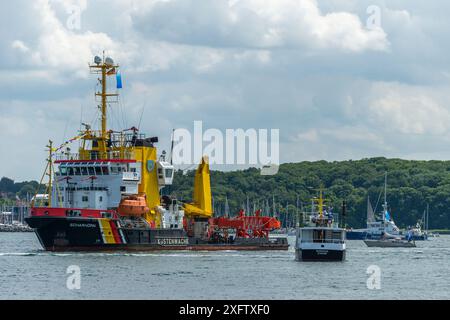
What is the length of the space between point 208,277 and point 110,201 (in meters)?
24.5

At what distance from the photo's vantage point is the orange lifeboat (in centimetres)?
9688

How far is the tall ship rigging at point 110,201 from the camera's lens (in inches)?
3703

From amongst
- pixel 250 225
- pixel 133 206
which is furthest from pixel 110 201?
pixel 250 225

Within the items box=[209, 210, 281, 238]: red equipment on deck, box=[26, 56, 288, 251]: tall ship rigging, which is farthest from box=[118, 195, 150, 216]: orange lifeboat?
box=[209, 210, 281, 238]: red equipment on deck

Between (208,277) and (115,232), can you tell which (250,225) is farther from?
(208,277)

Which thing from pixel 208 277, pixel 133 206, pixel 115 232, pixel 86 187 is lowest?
pixel 208 277

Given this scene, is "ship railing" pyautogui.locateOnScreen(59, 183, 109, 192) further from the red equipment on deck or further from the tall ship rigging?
the red equipment on deck

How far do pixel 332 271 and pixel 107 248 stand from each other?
22.2 m

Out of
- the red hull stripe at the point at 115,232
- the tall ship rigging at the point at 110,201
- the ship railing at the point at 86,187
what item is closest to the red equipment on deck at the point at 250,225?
the tall ship rigging at the point at 110,201

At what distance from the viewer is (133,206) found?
97250 mm
